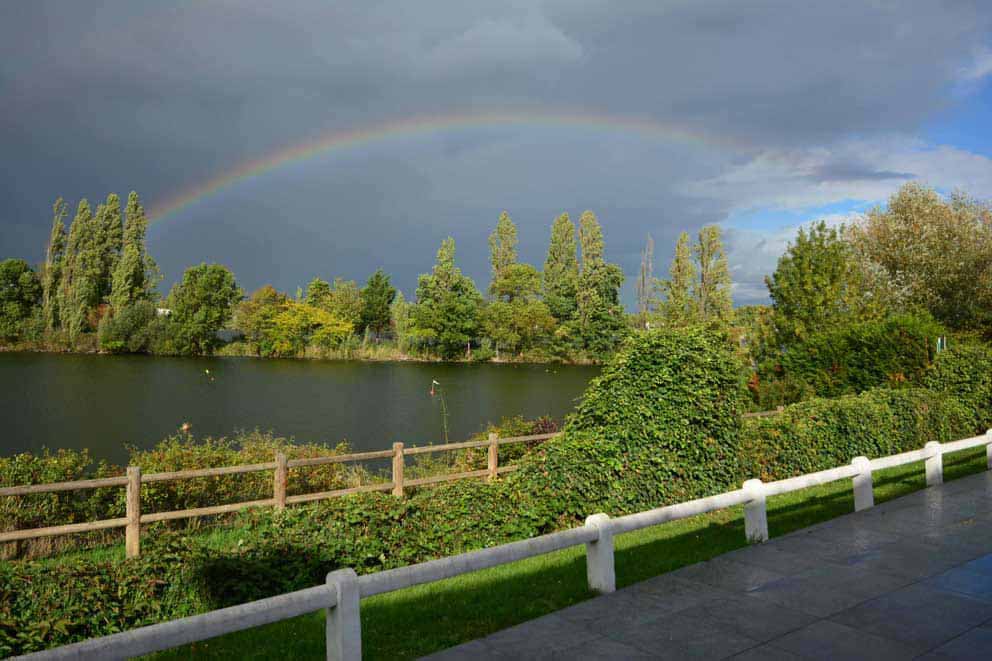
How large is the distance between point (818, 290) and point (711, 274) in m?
32.0

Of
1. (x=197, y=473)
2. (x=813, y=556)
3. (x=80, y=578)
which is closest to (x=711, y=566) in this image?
(x=813, y=556)

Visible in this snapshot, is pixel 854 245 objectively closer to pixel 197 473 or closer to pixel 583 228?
pixel 197 473

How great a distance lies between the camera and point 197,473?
10523 mm

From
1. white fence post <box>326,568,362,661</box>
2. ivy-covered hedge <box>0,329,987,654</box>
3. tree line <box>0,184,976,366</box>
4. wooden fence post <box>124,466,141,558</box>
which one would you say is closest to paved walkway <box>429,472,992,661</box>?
white fence post <box>326,568,362,661</box>

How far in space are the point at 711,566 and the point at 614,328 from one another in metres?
72.7

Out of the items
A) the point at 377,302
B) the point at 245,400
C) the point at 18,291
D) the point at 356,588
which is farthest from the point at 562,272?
the point at 356,588

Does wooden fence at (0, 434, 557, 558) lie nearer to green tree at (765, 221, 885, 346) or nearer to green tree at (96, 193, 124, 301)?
green tree at (765, 221, 885, 346)

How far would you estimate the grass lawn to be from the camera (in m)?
5.34

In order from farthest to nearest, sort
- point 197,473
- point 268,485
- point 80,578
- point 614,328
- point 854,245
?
point 614,328
point 854,245
point 268,485
point 197,473
point 80,578

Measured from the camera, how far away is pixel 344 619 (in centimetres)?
429

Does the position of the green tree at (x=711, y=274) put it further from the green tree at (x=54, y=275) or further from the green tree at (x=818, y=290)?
the green tree at (x=54, y=275)

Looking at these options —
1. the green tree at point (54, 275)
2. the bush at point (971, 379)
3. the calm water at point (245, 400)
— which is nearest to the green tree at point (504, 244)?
the calm water at point (245, 400)

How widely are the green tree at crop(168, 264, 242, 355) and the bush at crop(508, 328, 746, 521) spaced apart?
75.7 meters

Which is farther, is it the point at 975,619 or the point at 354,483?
the point at 354,483
